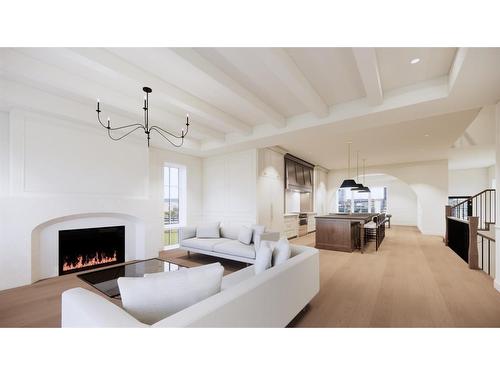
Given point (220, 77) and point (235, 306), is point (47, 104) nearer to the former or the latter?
point (220, 77)

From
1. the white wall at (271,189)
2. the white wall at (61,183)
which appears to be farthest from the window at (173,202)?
the white wall at (271,189)

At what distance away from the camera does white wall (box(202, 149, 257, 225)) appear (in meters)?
5.39

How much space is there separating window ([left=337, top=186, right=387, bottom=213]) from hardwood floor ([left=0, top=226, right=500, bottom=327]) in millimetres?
7344

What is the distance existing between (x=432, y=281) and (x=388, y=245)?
293 cm

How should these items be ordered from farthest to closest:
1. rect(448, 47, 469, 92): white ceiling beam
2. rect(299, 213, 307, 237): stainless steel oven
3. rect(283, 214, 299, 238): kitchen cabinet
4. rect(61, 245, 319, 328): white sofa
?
rect(299, 213, 307, 237): stainless steel oven, rect(283, 214, 299, 238): kitchen cabinet, rect(448, 47, 469, 92): white ceiling beam, rect(61, 245, 319, 328): white sofa

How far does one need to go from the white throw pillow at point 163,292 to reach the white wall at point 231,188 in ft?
12.5

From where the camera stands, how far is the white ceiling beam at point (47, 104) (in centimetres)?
274

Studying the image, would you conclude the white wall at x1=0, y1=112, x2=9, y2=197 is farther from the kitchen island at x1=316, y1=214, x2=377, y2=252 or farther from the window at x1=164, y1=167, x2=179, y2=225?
the kitchen island at x1=316, y1=214, x2=377, y2=252

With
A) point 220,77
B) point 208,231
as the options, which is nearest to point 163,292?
point 220,77

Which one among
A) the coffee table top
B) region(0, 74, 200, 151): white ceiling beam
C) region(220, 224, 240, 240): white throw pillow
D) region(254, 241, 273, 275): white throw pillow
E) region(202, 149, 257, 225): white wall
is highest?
region(0, 74, 200, 151): white ceiling beam

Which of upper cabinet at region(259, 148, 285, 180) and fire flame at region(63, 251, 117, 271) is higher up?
upper cabinet at region(259, 148, 285, 180)

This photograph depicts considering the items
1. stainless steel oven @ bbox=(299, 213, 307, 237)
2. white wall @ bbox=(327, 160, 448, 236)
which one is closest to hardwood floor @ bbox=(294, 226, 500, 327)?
stainless steel oven @ bbox=(299, 213, 307, 237)
